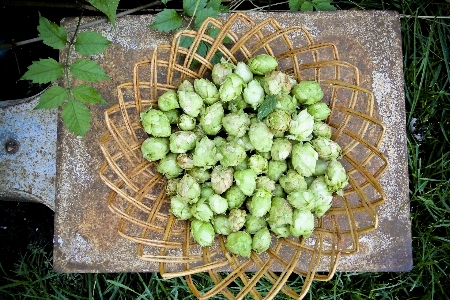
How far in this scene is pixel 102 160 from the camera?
2400mm

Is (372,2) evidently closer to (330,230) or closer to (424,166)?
(424,166)

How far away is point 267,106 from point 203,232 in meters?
0.57

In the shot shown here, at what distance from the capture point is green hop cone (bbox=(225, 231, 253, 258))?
208cm

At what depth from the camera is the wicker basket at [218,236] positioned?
2.10 meters

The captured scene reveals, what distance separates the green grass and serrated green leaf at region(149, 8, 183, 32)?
3.74 ft

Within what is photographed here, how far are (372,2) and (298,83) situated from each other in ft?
3.42

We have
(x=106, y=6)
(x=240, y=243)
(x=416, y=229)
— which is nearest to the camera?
(x=106, y=6)

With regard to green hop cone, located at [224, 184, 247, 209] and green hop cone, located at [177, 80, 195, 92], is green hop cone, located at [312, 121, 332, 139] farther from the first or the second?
green hop cone, located at [177, 80, 195, 92]

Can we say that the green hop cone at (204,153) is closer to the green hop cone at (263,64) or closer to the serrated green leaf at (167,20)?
the green hop cone at (263,64)

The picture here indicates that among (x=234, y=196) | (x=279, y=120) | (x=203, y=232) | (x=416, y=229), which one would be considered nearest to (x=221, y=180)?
(x=234, y=196)

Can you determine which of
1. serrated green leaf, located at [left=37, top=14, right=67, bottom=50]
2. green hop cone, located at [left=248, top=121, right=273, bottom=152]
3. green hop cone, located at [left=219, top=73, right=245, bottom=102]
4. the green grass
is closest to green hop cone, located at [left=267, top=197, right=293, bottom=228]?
green hop cone, located at [left=248, top=121, right=273, bottom=152]

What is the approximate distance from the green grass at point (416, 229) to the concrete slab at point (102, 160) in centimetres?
37

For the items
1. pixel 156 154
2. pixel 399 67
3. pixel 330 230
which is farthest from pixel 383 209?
pixel 156 154

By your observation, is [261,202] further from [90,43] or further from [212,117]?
[90,43]
